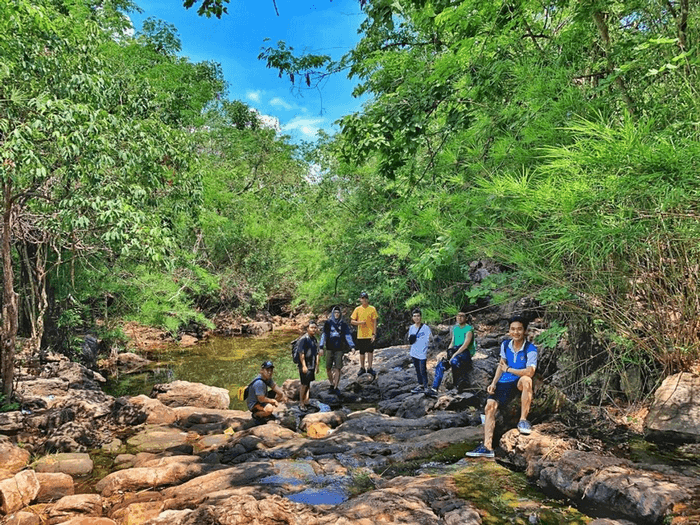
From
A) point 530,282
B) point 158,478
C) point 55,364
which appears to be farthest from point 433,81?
point 55,364

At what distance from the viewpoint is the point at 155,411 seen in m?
9.79

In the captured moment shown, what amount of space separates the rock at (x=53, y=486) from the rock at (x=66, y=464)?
59 cm

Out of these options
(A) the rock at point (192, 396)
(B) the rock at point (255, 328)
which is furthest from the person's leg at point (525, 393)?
(B) the rock at point (255, 328)

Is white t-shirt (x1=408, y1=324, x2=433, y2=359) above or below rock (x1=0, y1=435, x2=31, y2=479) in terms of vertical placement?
above

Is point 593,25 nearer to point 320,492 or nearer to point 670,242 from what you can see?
point 670,242

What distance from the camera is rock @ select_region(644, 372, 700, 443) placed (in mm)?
5219

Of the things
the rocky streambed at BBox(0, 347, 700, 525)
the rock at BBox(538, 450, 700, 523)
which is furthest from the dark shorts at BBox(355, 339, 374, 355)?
the rock at BBox(538, 450, 700, 523)

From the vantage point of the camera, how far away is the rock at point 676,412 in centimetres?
522

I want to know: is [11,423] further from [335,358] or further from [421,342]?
[421,342]

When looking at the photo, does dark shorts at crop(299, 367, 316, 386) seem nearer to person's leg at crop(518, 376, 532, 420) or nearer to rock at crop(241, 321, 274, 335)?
person's leg at crop(518, 376, 532, 420)

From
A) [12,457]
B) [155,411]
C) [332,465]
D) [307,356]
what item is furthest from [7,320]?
[332,465]

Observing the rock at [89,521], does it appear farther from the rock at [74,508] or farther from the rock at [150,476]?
the rock at [150,476]

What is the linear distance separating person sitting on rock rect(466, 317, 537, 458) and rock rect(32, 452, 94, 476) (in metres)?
5.56

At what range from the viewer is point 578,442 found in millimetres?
5336
